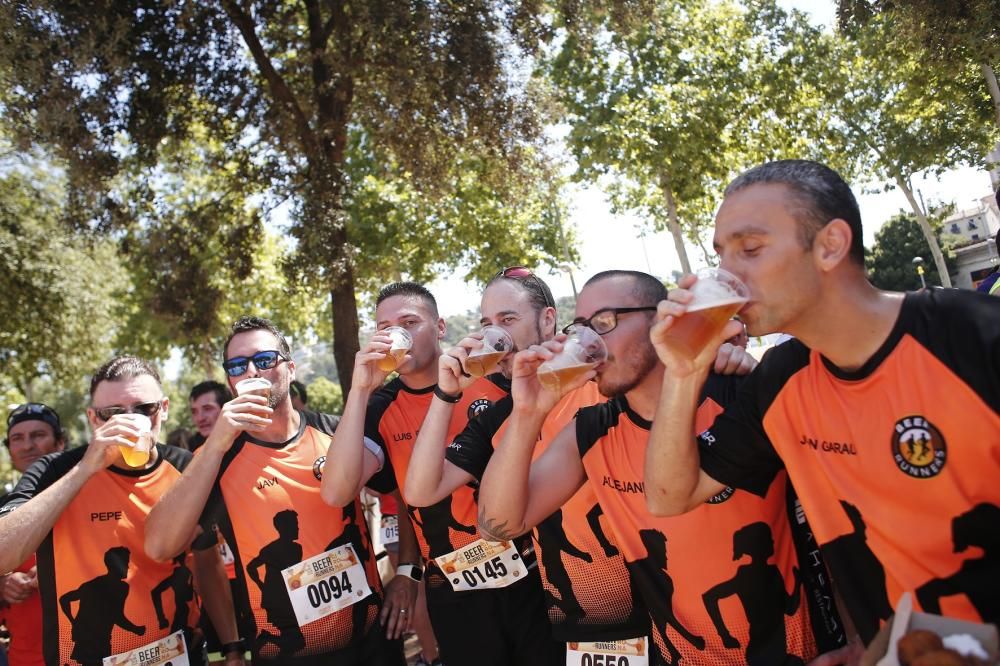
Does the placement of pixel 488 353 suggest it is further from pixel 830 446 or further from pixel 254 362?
pixel 830 446

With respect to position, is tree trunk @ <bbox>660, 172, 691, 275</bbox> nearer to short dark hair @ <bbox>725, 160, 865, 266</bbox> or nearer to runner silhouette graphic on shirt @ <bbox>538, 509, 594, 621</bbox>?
runner silhouette graphic on shirt @ <bbox>538, 509, 594, 621</bbox>

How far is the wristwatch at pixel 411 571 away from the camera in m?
4.30

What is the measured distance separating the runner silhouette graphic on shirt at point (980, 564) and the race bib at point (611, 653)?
1439mm

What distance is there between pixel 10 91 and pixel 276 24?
398 centimetres

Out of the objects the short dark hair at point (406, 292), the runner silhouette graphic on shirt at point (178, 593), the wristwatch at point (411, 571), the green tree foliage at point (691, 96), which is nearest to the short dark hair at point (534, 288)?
the short dark hair at point (406, 292)

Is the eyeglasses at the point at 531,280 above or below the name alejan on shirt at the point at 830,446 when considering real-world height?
above

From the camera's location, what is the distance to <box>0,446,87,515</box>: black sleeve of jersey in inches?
151

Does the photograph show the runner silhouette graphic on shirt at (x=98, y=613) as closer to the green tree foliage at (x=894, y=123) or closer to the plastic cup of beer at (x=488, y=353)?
the plastic cup of beer at (x=488, y=353)

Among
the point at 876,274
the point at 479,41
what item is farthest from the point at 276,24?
the point at 876,274

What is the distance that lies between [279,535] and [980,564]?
9.83ft

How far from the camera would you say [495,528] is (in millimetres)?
3098

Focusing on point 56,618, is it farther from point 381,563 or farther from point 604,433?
point 381,563

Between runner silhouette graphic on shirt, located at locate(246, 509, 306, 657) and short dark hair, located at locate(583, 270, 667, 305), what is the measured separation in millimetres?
1949

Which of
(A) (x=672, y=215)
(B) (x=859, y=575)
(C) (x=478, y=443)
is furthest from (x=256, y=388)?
(A) (x=672, y=215)
